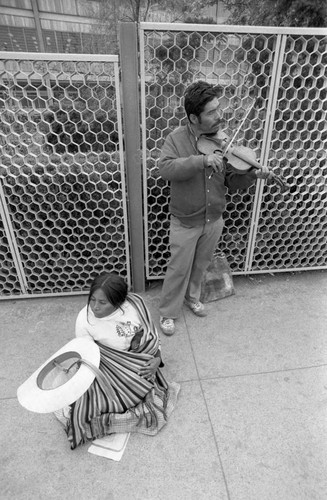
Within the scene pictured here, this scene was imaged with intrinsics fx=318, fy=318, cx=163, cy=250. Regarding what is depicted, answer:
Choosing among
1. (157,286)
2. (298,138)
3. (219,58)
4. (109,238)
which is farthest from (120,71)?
(157,286)

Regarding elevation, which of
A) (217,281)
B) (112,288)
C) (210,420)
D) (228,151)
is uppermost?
(228,151)

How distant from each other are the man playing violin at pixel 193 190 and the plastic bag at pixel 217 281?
0.22m

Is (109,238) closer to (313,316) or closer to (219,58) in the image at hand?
(219,58)

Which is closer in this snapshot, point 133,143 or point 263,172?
point 263,172

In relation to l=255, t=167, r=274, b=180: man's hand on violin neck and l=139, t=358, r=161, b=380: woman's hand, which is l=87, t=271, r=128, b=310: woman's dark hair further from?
l=255, t=167, r=274, b=180: man's hand on violin neck

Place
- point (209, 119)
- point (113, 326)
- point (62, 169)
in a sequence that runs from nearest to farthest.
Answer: point (113, 326), point (209, 119), point (62, 169)

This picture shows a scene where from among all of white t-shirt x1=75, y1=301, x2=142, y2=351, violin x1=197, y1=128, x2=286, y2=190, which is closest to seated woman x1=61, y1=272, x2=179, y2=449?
white t-shirt x1=75, y1=301, x2=142, y2=351

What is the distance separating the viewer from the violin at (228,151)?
1.90 metres

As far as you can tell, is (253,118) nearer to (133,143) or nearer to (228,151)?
(228,151)

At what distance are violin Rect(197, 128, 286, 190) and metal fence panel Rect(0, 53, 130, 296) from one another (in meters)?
0.73

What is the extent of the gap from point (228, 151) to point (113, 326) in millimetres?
1217

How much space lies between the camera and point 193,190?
207 centimetres

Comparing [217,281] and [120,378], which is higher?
[120,378]

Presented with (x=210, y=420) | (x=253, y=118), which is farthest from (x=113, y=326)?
(x=253, y=118)
